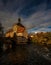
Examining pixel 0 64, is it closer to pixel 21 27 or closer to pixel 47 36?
pixel 47 36

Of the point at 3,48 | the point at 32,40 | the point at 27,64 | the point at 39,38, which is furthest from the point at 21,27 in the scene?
the point at 27,64

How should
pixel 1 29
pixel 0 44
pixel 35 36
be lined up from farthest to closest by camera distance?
pixel 35 36, pixel 1 29, pixel 0 44

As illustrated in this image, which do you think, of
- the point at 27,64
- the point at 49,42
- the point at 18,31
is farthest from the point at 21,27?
the point at 27,64

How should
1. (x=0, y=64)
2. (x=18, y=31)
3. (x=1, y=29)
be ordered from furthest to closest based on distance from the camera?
(x=18, y=31) → (x=1, y=29) → (x=0, y=64)

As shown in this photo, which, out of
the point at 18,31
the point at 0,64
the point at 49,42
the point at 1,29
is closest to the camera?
the point at 0,64

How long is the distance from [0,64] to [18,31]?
81535 mm

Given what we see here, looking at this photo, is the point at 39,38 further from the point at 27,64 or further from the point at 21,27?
the point at 27,64

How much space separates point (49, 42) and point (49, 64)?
5487cm

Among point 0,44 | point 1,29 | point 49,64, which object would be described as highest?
point 1,29

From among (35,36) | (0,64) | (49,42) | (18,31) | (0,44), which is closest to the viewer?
(0,64)

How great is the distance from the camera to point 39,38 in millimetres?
80125

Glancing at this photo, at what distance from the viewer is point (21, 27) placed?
107m

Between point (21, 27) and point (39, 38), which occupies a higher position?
point (21, 27)

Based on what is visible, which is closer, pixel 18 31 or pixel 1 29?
pixel 1 29
